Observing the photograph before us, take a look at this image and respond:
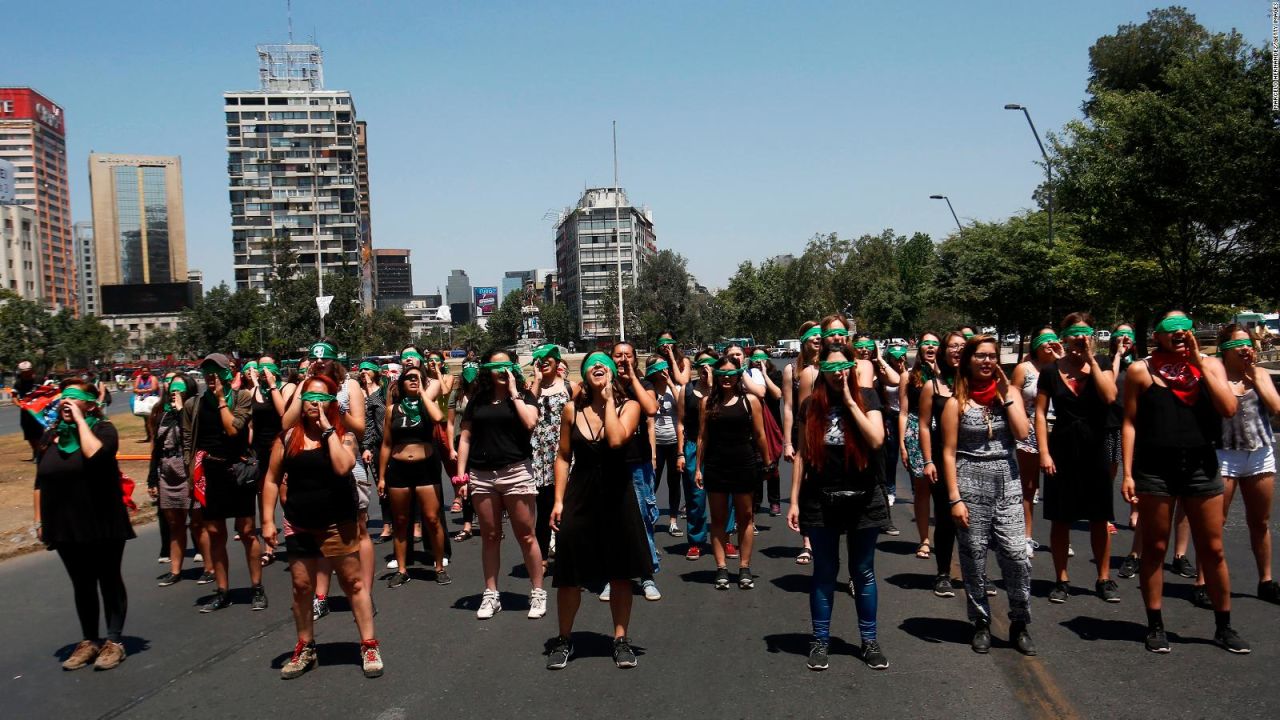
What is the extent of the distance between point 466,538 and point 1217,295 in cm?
2454

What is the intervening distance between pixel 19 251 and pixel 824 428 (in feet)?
514

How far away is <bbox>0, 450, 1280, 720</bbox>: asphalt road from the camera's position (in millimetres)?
4969

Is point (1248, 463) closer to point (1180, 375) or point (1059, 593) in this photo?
point (1180, 375)

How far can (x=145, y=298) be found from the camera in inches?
4609

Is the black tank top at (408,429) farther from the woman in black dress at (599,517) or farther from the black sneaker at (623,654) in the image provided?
the black sneaker at (623,654)

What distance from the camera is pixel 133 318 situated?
135m

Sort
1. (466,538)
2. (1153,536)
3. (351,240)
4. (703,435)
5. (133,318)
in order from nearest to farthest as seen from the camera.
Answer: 1. (1153,536)
2. (703,435)
3. (466,538)
4. (351,240)
5. (133,318)

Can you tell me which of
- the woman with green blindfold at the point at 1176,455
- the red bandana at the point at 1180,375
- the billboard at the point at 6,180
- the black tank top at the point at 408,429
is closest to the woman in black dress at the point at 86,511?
the black tank top at the point at 408,429

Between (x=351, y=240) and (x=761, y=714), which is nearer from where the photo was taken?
(x=761, y=714)

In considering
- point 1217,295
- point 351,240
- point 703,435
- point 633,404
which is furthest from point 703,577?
point 351,240

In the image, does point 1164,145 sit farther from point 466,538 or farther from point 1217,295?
point 466,538

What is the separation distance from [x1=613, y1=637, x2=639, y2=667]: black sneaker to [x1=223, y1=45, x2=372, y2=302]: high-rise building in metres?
118

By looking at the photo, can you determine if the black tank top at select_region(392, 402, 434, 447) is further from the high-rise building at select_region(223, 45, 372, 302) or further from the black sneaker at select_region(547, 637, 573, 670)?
the high-rise building at select_region(223, 45, 372, 302)

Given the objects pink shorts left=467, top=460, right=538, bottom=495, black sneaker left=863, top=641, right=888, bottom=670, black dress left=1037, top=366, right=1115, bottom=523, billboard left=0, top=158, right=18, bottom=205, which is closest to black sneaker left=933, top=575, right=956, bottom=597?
black dress left=1037, top=366, right=1115, bottom=523
